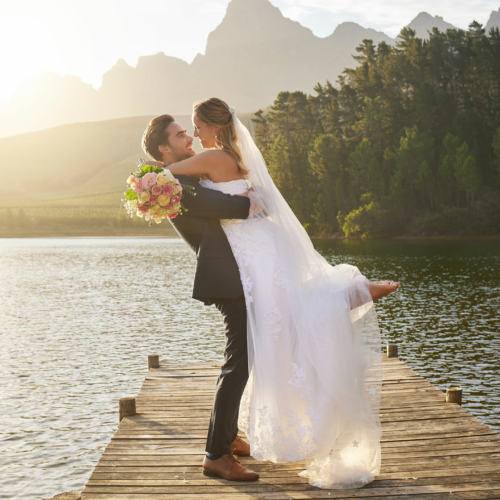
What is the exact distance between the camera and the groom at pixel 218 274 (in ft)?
13.3

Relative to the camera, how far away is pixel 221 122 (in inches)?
164

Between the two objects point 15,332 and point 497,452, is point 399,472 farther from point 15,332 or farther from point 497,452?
point 15,332

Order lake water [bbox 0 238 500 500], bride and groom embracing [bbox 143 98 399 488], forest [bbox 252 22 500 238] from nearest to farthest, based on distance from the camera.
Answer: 1. bride and groom embracing [bbox 143 98 399 488]
2. lake water [bbox 0 238 500 500]
3. forest [bbox 252 22 500 238]

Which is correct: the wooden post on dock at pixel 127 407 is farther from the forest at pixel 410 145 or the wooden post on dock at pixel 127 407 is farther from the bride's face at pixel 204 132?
the forest at pixel 410 145

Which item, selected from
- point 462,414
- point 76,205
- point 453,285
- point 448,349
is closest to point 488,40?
point 453,285

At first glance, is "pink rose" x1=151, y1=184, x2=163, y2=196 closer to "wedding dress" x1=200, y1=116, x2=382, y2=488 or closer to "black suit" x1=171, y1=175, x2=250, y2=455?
"black suit" x1=171, y1=175, x2=250, y2=455

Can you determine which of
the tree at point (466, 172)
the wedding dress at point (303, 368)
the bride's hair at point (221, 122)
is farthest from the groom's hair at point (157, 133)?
the tree at point (466, 172)

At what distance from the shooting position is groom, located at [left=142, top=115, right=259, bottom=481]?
407 cm

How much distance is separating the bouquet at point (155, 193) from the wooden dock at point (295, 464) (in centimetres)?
211

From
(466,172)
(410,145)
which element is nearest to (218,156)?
(466,172)

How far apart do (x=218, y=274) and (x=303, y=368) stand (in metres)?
0.96

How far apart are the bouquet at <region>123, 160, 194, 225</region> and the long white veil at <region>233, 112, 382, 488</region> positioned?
68 centimetres

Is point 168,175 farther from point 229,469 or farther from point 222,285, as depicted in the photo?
point 229,469

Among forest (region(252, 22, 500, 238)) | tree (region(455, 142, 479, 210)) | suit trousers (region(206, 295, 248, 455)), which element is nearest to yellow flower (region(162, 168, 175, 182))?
suit trousers (region(206, 295, 248, 455))
